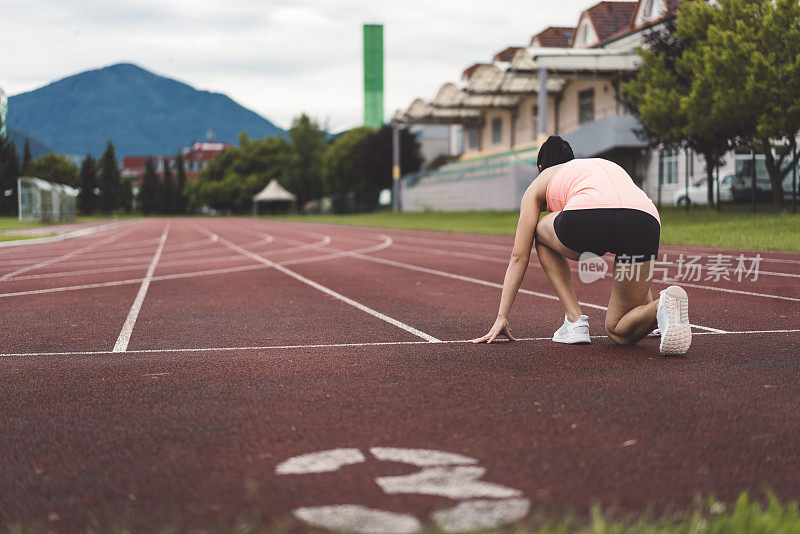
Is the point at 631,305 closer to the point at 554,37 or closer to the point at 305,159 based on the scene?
the point at 554,37

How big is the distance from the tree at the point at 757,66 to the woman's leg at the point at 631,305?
17992 millimetres

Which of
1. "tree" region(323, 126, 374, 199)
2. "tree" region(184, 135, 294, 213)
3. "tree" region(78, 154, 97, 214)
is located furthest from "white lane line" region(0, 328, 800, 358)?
"tree" region(78, 154, 97, 214)

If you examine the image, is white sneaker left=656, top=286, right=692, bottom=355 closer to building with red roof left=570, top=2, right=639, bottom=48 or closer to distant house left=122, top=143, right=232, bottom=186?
building with red roof left=570, top=2, right=639, bottom=48

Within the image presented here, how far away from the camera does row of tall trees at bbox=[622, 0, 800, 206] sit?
22.1 m

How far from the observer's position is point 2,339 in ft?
22.8

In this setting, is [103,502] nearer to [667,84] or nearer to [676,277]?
[676,277]

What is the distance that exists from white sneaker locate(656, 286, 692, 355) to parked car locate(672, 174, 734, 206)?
2702 centimetres

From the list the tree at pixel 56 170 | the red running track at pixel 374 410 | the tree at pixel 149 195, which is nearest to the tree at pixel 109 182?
the tree at pixel 56 170

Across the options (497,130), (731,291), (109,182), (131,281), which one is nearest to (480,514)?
(731,291)

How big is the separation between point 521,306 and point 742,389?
4132mm

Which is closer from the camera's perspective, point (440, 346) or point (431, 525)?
point (431, 525)

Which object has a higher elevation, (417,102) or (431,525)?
(417,102)

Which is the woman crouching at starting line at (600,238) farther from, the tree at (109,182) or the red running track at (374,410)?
the tree at (109,182)

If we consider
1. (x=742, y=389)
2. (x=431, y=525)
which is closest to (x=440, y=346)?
(x=742, y=389)
